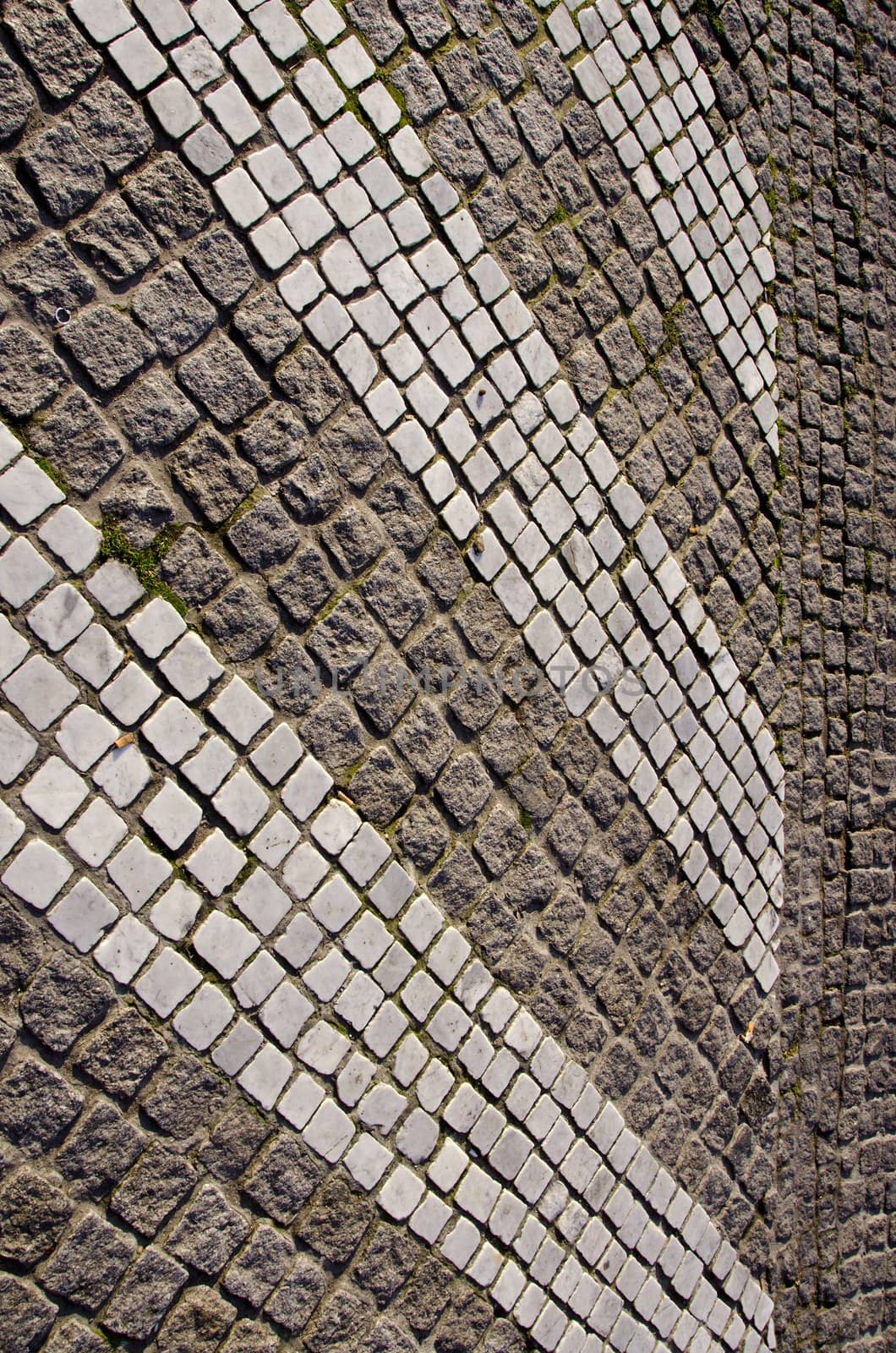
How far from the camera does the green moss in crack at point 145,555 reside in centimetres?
286

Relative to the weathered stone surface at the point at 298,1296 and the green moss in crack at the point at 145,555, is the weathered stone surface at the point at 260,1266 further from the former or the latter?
the green moss in crack at the point at 145,555

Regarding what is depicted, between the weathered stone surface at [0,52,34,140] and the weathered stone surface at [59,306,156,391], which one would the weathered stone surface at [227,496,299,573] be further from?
the weathered stone surface at [0,52,34,140]

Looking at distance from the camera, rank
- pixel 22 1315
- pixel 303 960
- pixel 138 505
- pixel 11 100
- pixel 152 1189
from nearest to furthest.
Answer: pixel 22 1315
pixel 11 100
pixel 152 1189
pixel 138 505
pixel 303 960

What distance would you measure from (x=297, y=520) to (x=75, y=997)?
4.93 feet

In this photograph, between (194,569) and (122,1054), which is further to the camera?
(194,569)

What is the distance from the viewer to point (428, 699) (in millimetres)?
3527

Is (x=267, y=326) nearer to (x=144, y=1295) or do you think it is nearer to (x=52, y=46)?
(x=52, y=46)

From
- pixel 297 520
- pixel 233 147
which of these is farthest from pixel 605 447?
pixel 233 147

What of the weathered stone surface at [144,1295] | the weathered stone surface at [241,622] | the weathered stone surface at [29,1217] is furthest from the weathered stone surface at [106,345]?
the weathered stone surface at [144,1295]

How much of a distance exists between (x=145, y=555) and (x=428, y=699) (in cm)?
106

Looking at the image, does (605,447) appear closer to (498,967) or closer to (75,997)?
(498,967)

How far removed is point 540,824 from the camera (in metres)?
3.80

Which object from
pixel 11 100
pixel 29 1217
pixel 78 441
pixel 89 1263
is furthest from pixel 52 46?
pixel 89 1263

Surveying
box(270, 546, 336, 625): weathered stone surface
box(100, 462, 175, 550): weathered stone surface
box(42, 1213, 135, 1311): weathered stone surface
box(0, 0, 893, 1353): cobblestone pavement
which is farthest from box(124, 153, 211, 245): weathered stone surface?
box(42, 1213, 135, 1311): weathered stone surface
